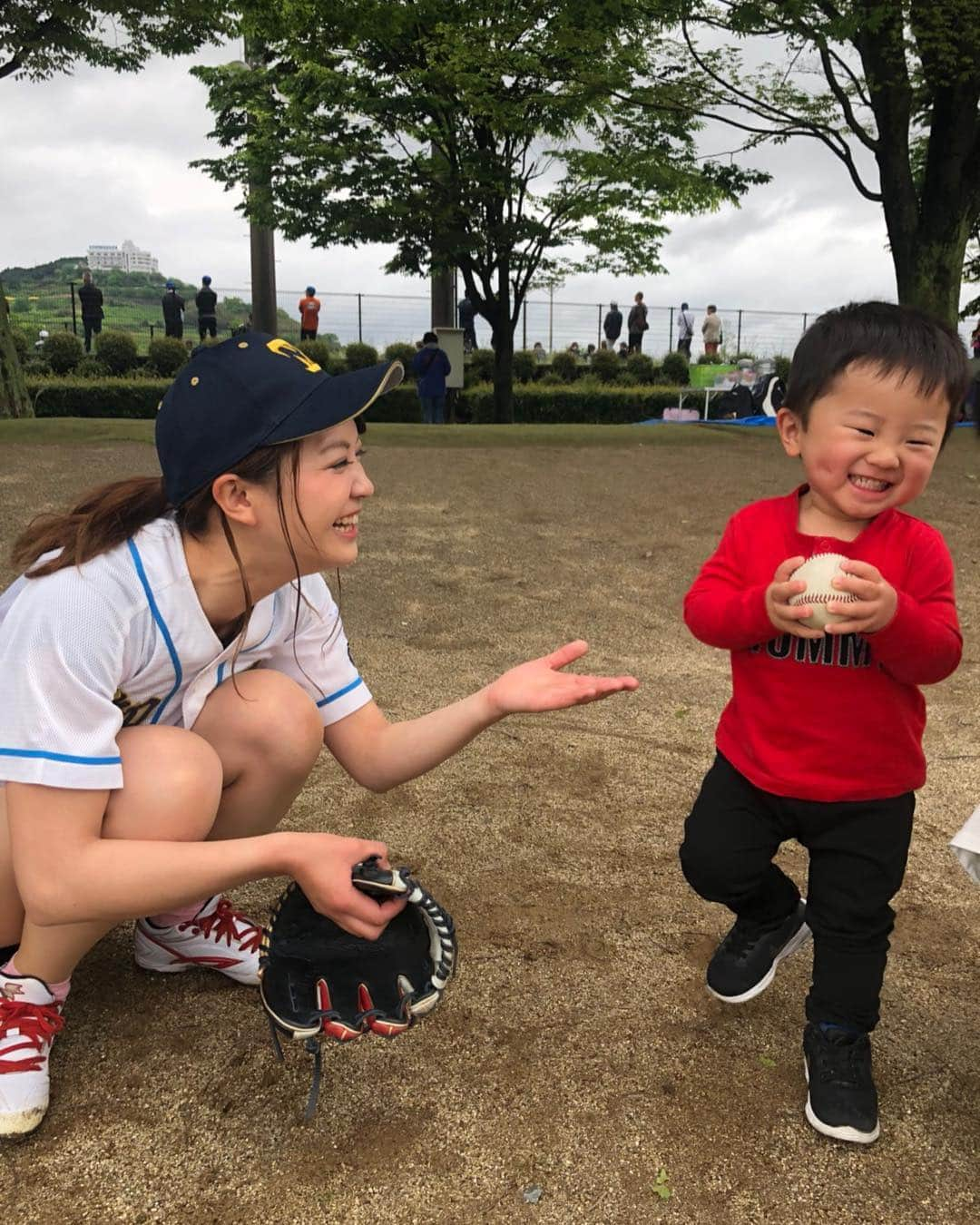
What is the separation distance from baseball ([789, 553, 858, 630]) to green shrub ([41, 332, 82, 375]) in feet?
66.7

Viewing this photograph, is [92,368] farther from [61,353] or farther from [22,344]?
[22,344]

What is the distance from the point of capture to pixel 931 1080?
5.89 ft

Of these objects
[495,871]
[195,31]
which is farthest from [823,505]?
[195,31]

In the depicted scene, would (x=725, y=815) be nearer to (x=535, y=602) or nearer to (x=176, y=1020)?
(x=176, y=1020)

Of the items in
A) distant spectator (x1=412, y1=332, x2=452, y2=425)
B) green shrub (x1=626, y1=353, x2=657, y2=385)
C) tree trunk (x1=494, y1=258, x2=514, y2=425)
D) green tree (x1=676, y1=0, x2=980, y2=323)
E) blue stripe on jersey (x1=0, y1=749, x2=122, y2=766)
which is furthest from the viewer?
green shrub (x1=626, y1=353, x2=657, y2=385)

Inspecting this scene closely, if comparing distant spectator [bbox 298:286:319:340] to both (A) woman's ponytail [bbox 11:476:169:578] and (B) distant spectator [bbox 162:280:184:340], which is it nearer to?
(B) distant spectator [bbox 162:280:184:340]

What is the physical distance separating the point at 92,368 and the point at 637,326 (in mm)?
12044

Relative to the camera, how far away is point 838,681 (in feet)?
5.73

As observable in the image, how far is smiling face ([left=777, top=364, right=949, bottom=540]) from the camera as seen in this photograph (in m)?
1.64

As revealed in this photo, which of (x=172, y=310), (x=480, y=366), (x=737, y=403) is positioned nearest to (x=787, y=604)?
(x=737, y=403)

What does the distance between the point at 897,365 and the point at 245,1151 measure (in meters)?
1.57

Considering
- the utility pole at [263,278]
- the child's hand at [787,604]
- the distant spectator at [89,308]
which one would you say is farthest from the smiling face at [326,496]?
the distant spectator at [89,308]

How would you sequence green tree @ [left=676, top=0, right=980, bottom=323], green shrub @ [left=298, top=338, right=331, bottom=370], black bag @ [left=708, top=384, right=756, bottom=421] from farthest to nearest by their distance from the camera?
green shrub @ [left=298, top=338, right=331, bottom=370], black bag @ [left=708, top=384, right=756, bottom=421], green tree @ [left=676, top=0, right=980, bottom=323]

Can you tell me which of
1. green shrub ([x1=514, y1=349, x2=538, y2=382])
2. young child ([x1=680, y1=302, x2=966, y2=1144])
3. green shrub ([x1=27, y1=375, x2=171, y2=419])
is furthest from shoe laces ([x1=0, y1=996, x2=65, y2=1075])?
green shrub ([x1=514, y1=349, x2=538, y2=382])
